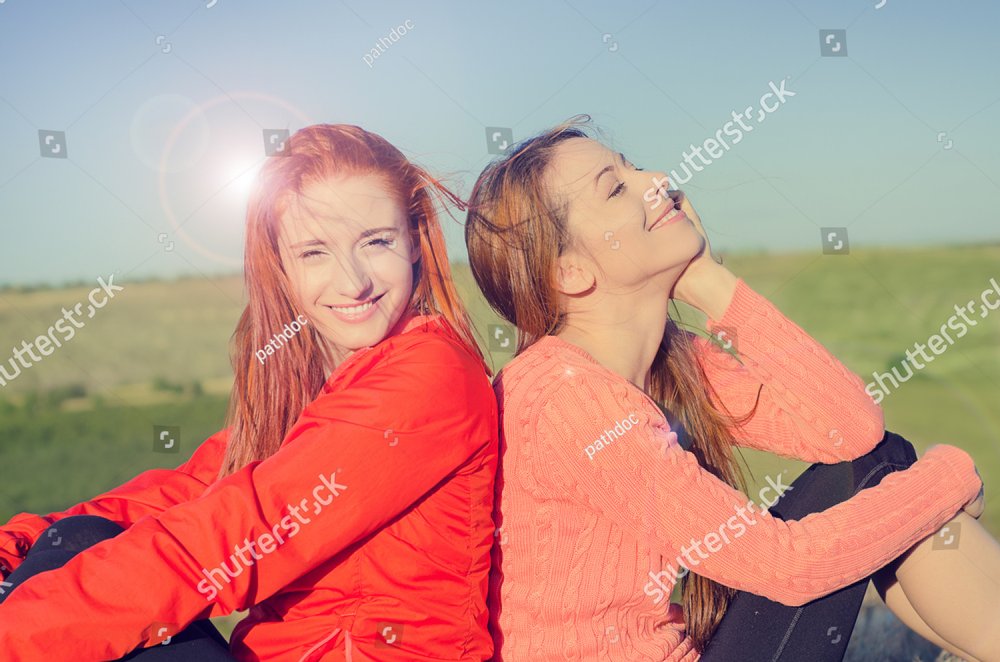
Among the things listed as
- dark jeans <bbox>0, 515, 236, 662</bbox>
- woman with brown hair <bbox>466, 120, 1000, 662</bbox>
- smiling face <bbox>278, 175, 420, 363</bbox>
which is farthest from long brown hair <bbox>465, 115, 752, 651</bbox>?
dark jeans <bbox>0, 515, 236, 662</bbox>

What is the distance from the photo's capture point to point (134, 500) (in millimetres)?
1961

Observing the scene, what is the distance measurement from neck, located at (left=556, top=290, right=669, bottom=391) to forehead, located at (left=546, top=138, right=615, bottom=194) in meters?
0.22

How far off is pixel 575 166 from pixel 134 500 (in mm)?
1097

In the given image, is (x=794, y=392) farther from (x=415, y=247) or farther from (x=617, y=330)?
(x=415, y=247)

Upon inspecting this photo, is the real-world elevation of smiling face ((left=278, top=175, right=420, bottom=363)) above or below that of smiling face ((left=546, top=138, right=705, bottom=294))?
above

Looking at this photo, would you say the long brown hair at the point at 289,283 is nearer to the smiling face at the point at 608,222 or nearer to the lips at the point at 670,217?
the smiling face at the point at 608,222

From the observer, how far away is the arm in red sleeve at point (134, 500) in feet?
Answer: 6.02

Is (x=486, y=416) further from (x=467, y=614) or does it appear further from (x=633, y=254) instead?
(x=633, y=254)

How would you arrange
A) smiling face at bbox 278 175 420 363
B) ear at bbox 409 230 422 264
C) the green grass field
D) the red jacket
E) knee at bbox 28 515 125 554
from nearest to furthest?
the red jacket, knee at bbox 28 515 125 554, smiling face at bbox 278 175 420 363, ear at bbox 409 230 422 264, the green grass field

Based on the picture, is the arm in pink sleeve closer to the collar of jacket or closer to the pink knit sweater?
the pink knit sweater

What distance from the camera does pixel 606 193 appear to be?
195 centimetres

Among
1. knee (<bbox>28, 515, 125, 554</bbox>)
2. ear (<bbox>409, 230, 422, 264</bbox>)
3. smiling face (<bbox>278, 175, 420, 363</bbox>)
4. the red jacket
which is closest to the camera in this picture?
the red jacket

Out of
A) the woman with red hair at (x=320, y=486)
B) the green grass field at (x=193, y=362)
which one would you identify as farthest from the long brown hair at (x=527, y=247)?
the green grass field at (x=193, y=362)

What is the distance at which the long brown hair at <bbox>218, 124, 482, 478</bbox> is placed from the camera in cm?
183
